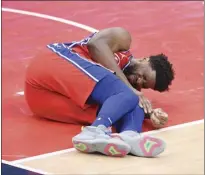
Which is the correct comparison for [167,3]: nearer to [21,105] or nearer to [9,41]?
[9,41]

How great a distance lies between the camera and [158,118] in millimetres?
4418

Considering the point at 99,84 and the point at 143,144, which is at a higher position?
the point at 99,84

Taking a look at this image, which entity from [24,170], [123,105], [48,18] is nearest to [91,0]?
[48,18]

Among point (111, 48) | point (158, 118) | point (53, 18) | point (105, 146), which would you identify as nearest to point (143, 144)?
point (105, 146)

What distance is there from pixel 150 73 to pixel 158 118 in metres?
0.32

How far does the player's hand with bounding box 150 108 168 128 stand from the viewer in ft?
14.5

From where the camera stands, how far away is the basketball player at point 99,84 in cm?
421

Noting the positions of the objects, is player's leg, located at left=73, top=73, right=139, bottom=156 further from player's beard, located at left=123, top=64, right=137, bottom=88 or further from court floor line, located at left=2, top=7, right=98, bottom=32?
court floor line, located at left=2, top=7, right=98, bottom=32

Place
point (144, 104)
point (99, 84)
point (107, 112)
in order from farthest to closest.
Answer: point (144, 104), point (99, 84), point (107, 112)

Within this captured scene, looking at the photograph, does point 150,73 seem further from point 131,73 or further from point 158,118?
point 158,118

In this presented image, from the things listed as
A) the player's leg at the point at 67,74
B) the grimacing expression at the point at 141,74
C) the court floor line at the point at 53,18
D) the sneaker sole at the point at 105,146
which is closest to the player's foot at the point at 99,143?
the sneaker sole at the point at 105,146

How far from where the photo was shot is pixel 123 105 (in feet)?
13.8

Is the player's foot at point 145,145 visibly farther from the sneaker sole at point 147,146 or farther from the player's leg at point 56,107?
the player's leg at point 56,107

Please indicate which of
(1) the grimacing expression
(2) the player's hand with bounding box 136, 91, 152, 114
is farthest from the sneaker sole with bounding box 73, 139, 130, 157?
(1) the grimacing expression
